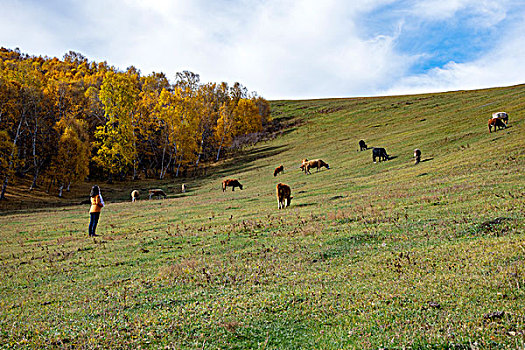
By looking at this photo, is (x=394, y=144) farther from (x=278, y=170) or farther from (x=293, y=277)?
(x=293, y=277)

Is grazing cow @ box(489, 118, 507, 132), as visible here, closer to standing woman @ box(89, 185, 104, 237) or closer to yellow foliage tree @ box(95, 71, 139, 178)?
standing woman @ box(89, 185, 104, 237)

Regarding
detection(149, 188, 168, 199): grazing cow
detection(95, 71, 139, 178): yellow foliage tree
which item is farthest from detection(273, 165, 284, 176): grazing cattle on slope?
detection(95, 71, 139, 178): yellow foliage tree

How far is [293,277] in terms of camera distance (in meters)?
9.03

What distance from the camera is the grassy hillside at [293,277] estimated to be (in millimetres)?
5930

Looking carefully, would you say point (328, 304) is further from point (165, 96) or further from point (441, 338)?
point (165, 96)

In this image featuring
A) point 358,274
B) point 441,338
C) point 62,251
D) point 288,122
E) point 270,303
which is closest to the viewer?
point 441,338

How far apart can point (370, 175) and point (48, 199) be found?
41.5 meters

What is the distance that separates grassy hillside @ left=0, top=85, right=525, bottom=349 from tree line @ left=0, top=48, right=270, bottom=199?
1221 inches

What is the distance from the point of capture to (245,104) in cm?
10338

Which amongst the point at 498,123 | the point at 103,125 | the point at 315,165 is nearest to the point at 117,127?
the point at 103,125

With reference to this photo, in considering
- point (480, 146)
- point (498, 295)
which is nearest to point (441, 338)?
point (498, 295)

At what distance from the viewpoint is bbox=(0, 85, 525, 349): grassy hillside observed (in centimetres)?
593

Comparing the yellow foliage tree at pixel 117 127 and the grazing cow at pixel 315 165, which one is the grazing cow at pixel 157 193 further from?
the yellow foliage tree at pixel 117 127

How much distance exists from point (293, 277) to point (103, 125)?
68941mm
